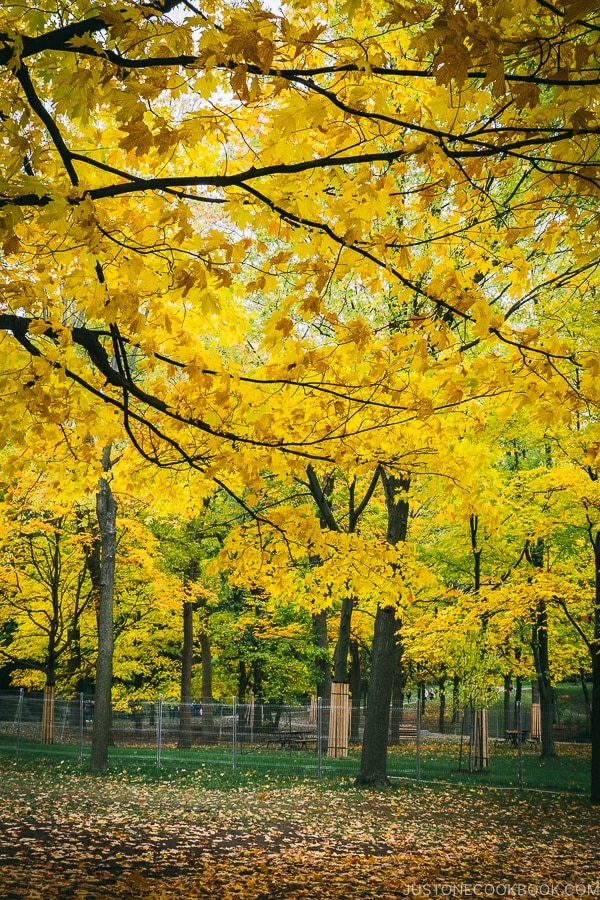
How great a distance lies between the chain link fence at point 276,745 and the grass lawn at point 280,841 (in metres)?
2.43

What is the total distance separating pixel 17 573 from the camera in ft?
64.9

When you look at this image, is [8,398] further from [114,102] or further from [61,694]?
[61,694]

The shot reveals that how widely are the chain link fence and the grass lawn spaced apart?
2431 mm

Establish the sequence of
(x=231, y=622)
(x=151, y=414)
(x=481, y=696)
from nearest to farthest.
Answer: (x=151, y=414) < (x=481, y=696) < (x=231, y=622)

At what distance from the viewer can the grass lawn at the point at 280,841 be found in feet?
19.9

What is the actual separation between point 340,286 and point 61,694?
809 inches

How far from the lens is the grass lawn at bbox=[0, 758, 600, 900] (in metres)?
6.07

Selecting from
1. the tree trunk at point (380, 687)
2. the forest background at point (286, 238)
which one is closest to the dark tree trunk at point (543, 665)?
the tree trunk at point (380, 687)

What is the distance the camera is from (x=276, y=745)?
19344 mm

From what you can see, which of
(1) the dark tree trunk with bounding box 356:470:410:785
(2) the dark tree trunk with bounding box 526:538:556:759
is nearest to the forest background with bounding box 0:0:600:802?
(1) the dark tree trunk with bounding box 356:470:410:785

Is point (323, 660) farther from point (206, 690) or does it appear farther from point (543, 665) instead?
point (543, 665)

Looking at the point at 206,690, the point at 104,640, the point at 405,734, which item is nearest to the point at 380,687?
the point at 104,640

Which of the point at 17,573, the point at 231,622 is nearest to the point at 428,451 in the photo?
the point at 17,573

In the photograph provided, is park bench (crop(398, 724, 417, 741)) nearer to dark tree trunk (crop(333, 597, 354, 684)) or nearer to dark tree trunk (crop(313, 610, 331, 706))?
dark tree trunk (crop(313, 610, 331, 706))
